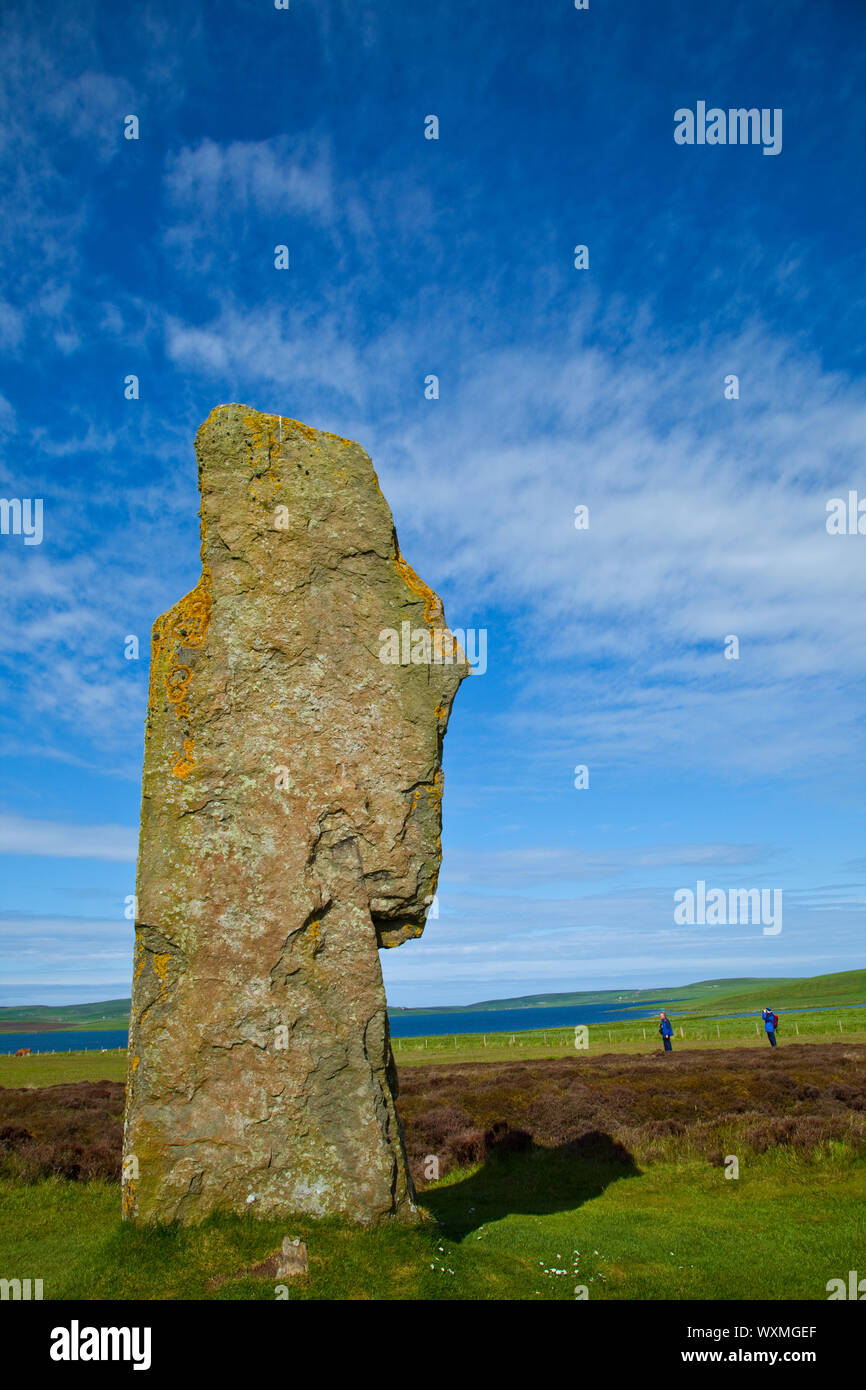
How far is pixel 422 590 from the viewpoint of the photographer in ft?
31.1

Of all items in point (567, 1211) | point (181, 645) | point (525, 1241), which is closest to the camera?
point (181, 645)

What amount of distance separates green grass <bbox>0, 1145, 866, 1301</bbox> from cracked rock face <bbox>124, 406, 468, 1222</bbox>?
0.48 meters

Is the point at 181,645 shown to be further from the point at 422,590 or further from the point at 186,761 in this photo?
the point at 422,590

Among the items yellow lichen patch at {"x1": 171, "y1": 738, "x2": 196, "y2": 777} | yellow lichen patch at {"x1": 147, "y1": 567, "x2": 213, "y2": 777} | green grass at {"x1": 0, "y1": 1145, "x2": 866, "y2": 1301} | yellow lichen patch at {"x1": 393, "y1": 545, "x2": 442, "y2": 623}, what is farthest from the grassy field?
yellow lichen patch at {"x1": 393, "y1": 545, "x2": 442, "y2": 623}

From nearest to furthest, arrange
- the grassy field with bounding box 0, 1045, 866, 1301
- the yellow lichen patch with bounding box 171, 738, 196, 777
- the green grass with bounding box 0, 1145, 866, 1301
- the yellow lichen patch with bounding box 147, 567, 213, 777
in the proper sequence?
1. the green grass with bounding box 0, 1145, 866, 1301
2. the grassy field with bounding box 0, 1045, 866, 1301
3. the yellow lichen patch with bounding box 171, 738, 196, 777
4. the yellow lichen patch with bounding box 147, 567, 213, 777

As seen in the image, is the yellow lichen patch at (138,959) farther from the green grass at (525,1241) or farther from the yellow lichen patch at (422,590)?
the yellow lichen patch at (422,590)

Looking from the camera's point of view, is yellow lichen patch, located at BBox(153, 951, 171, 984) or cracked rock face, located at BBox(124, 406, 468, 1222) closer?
cracked rock face, located at BBox(124, 406, 468, 1222)

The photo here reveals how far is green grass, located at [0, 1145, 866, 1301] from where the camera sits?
22.9 ft

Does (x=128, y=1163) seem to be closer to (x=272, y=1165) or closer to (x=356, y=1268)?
(x=272, y=1165)

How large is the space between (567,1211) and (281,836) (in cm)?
783

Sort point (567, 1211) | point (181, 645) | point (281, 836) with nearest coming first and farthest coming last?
point (281, 836)
point (181, 645)
point (567, 1211)

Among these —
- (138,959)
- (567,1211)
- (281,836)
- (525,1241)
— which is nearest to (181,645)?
(281,836)

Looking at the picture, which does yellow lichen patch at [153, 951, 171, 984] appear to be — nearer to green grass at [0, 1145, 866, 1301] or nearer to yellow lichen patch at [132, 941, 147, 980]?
yellow lichen patch at [132, 941, 147, 980]
